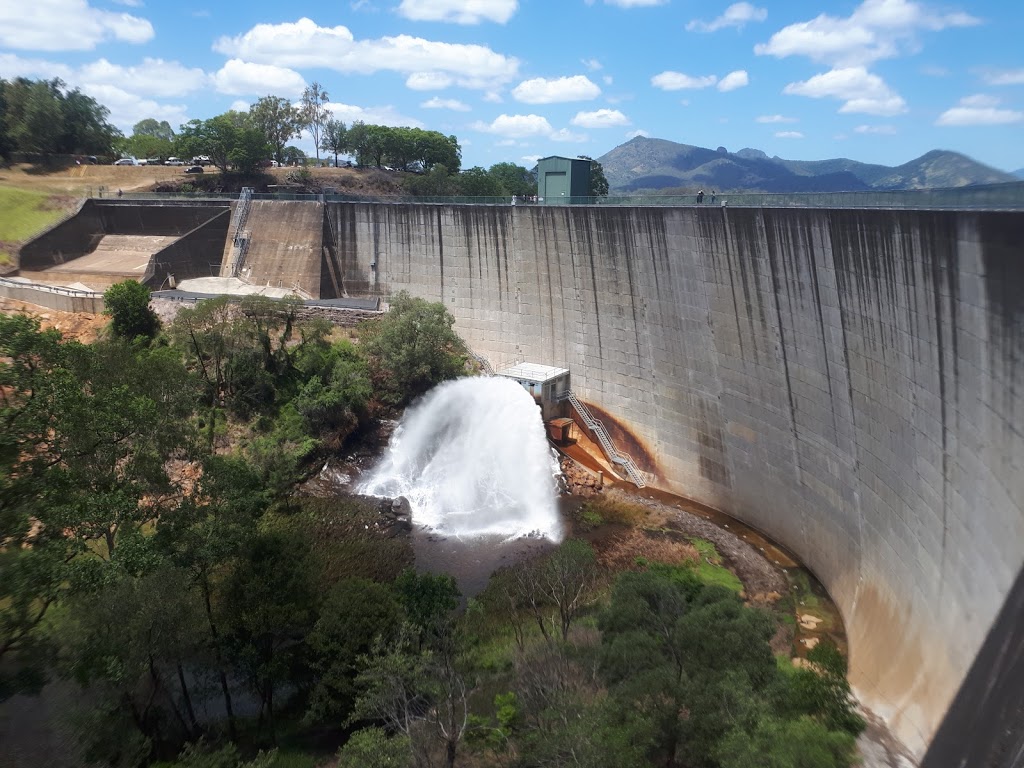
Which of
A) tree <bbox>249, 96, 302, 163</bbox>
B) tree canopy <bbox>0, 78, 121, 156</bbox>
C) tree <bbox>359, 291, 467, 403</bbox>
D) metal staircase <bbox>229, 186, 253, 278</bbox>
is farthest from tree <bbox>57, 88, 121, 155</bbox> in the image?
tree <bbox>359, 291, 467, 403</bbox>

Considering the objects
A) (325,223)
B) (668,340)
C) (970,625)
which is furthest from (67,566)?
(325,223)

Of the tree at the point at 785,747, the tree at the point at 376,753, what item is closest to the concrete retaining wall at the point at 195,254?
the tree at the point at 376,753

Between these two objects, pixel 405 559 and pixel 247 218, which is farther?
pixel 247 218

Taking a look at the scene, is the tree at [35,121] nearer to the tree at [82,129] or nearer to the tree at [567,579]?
the tree at [82,129]

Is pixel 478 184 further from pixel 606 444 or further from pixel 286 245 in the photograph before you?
pixel 606 444

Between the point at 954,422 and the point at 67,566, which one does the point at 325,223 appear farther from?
the point at 954,422

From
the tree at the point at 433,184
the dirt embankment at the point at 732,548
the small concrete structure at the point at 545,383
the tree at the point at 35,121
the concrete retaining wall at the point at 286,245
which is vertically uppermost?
the tree at the point at 35,121

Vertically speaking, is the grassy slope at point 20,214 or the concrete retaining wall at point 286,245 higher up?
the grassy slope at point 20,214
